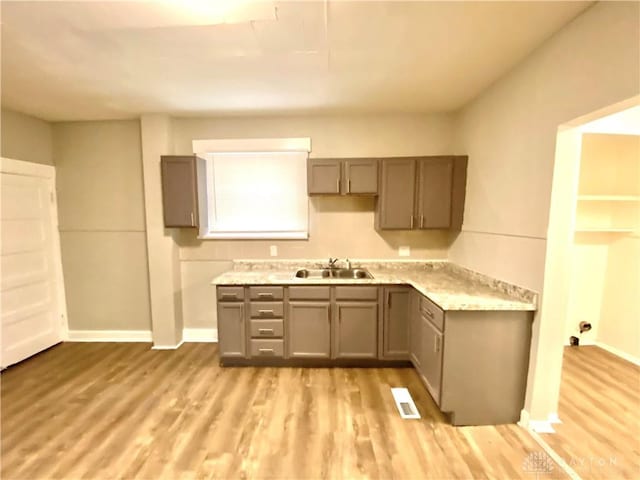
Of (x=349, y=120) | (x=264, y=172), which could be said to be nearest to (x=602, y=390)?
(x=349, y=120)

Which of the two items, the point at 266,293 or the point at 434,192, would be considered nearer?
the point at 266,293

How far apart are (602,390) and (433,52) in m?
3.07

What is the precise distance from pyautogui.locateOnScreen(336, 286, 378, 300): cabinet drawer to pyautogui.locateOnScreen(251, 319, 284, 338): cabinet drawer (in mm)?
676

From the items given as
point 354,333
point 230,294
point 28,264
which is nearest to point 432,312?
point 354,333

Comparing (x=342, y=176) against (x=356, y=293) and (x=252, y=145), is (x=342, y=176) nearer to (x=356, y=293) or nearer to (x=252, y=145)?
(x=252, y=145)

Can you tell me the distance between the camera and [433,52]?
6.46ft

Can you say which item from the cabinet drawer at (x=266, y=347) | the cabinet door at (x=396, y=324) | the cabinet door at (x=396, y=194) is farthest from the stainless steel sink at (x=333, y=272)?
the cabinet drawer at (x=266, y=347)

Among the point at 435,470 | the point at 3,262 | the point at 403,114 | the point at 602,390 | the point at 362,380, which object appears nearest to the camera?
the point at 435,470

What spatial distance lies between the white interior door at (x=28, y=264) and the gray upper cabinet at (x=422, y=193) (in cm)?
383

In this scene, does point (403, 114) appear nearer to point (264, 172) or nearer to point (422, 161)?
point (422, 161)

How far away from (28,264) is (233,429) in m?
3.00

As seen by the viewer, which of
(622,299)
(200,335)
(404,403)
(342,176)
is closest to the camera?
(404,403)

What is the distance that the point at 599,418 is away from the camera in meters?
2.12

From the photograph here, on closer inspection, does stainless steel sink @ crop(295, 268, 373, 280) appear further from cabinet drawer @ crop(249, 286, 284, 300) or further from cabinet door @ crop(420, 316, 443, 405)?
cabinet door @ crop(420, 316, 443, 405)
